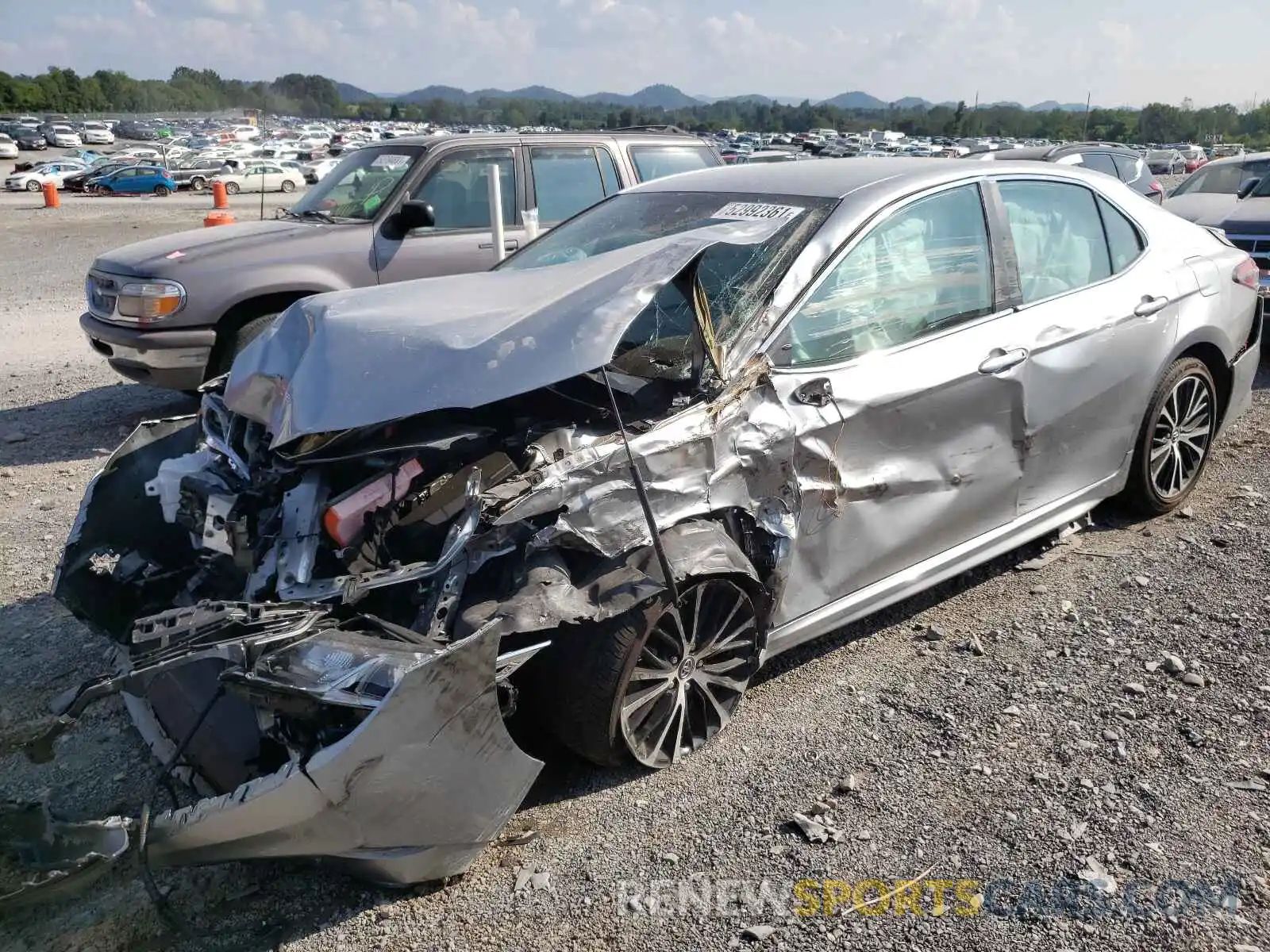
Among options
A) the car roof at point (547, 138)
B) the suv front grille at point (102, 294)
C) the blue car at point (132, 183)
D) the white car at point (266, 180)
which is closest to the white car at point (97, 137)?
the white car at point (266, 180)

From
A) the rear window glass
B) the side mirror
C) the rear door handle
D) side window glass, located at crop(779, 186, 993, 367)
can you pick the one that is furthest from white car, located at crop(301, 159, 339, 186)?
the rear door handle

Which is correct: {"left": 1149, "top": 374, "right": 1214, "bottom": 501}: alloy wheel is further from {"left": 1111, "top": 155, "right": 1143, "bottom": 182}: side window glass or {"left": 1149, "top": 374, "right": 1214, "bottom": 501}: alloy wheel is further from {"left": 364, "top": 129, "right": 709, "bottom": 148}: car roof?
{"left": 1111, "top": 155, "right": 1143, "bottom": 182}: side window glass

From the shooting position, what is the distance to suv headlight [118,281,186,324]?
21.3 ft

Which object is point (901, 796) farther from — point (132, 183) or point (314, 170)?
point (314, 170)

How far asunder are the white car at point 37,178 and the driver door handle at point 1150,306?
38264 mm

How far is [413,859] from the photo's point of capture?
2.51 meters

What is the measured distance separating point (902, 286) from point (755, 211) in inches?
25.0

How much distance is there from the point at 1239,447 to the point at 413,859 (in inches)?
225

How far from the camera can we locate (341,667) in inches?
97.1

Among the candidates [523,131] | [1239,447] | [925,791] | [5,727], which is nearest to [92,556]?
[5,727]

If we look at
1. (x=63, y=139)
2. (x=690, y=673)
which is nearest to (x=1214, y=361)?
(x=690, y=673)

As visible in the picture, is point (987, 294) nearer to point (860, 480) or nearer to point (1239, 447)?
point (860, 480)

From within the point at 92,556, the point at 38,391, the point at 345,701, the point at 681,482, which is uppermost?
the point at 681,482

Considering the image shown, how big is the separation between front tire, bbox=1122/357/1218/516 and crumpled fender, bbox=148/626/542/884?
3.53 metres
